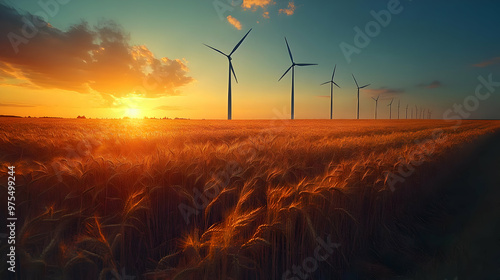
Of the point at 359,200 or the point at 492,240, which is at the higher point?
the point at 359,200

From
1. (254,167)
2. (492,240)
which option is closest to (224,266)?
(254,167)

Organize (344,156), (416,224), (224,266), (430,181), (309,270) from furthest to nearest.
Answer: (344,156), (430,181), (416,224), (309,270), (224,266)

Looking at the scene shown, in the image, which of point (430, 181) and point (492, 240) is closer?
point (492, 240)

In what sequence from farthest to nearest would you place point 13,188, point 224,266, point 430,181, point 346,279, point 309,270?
1. point 430,181
2. point 13,188
3. point 346,279
4. point 309,270
5. point 224,266

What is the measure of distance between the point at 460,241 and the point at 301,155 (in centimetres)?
308

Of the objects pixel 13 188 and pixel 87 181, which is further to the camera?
pixel 87 181

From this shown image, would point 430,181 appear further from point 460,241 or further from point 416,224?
point 460,241

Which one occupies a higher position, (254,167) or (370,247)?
(254,167)

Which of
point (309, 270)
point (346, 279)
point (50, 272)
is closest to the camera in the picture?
point (50, 272)

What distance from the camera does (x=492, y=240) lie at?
9.13ft

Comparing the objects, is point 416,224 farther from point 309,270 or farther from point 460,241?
point 309,270

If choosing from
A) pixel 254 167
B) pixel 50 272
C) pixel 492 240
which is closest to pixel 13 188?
pixel 50 272

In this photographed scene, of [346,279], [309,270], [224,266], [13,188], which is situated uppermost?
[13,188]

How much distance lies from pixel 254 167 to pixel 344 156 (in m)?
3.56
